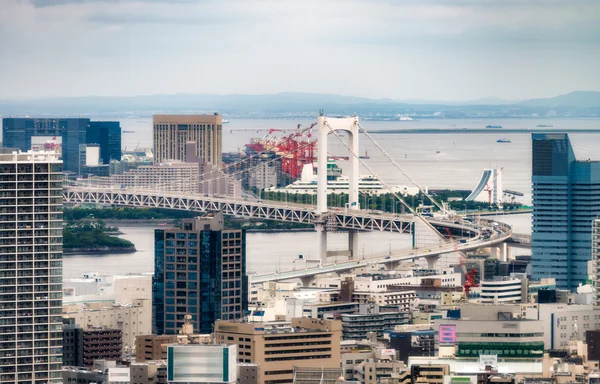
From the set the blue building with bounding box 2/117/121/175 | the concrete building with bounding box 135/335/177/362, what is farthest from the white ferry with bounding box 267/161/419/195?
the concrete building with bounding box 135/335/177/362

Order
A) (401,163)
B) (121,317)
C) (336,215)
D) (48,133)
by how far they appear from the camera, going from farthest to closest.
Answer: (401,163) → (48,133) → (336,215) → (121,317)

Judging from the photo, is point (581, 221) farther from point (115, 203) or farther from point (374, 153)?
point (374, 153)

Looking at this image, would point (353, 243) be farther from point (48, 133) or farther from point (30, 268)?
point (48, 133)

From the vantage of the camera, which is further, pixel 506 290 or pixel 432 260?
pixel 432 260

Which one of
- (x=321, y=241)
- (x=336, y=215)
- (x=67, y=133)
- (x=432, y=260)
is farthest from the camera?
(x=67, y=133)

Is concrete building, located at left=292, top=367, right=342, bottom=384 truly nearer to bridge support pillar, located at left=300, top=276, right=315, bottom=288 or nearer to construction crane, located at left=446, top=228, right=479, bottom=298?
construction crane, located at left=446, top=228, right=479, bottom=298

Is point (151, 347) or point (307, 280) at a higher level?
point (307, 280)

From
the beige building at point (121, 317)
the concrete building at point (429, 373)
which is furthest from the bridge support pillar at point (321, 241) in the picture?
the concrete building at point (429, 373)

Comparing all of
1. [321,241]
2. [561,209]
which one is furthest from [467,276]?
[321,241]

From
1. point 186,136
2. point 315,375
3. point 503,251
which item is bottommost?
point 315,375
